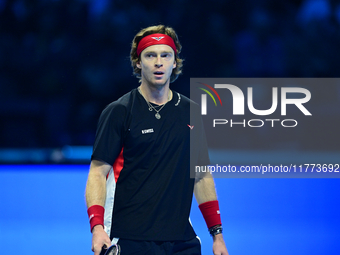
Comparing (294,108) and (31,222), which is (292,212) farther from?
(294,108)

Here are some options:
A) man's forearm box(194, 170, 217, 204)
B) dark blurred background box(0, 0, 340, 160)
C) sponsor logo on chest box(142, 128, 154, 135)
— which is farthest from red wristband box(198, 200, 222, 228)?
dark blurred background box(0, 0, 340, 160)

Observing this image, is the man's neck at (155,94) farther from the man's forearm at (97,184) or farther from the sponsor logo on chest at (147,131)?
the man's forearm at (97,184)

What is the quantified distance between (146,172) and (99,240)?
38 centimetres

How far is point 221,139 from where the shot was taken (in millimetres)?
7828

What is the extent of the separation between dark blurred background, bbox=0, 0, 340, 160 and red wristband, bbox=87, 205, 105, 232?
6.14 metres

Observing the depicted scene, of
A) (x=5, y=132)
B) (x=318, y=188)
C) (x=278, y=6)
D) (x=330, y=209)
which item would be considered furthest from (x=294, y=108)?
(x=5, y=132)

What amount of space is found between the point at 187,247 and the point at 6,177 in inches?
169

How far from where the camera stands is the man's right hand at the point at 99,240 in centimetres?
192

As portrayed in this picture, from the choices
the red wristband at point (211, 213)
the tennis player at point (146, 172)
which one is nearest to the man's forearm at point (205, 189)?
the red wristband at point (211, 213)

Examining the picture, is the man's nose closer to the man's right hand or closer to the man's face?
the man's face

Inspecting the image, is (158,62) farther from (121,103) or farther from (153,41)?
(121,103)

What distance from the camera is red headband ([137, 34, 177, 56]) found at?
2.32 meters

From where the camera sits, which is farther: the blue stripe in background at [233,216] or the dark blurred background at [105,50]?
the dark blurred background at [105,50]

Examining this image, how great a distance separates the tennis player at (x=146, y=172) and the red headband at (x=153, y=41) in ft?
0.04
